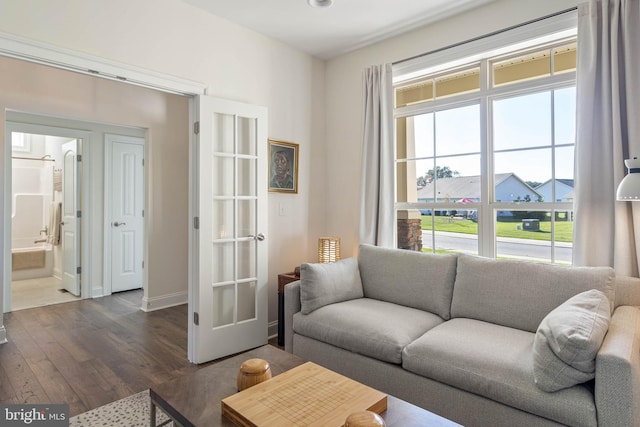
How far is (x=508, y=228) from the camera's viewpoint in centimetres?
273

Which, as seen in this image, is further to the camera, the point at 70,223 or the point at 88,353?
the point at 70,223

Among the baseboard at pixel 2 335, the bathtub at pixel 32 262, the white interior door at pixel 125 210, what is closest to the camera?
the baseboard at pixel 2 335

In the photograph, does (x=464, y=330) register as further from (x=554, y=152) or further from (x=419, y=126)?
(x=419, y=126)

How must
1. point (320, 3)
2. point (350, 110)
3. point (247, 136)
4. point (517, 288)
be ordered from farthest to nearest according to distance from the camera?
point (350, 110) → point (247, 136) → point (320, 3) → point (517, 288)

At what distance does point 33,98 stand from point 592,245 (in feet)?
16.5

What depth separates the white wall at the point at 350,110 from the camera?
9.80 ft

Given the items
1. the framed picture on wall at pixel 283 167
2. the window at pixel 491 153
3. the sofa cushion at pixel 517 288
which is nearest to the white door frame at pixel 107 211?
the framed picture on wall at pixel 283 167

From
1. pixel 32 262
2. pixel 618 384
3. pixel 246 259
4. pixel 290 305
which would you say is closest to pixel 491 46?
pixel 618 384

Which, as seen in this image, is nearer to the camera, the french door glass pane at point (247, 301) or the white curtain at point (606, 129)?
the white curtain at point (606, 129)

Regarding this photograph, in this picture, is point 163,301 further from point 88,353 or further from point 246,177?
point 246,177

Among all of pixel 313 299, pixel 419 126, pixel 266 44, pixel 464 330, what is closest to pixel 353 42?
pixel 266 44

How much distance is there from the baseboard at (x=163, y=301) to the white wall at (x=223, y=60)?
0.15 m

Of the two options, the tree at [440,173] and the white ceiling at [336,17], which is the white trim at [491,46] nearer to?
the white ceiling at [336,17]

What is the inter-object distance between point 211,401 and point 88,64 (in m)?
2.14
